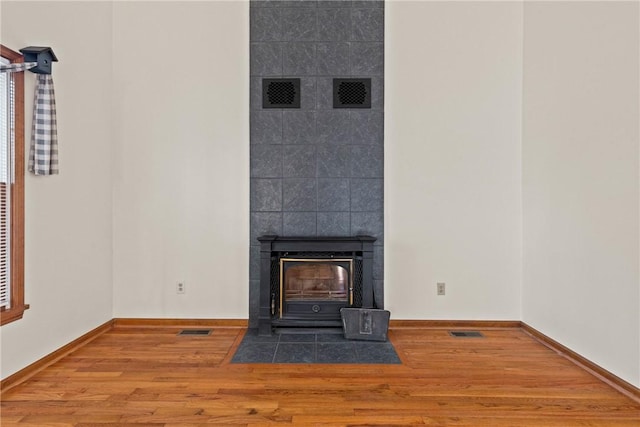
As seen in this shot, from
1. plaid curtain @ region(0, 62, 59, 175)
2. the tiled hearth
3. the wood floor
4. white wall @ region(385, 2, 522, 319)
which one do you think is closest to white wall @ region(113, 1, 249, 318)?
the tiled hearth

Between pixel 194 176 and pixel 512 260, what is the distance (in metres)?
2.95

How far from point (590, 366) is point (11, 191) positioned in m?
3.80

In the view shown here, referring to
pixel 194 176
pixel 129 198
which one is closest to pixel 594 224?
pixel 194 176

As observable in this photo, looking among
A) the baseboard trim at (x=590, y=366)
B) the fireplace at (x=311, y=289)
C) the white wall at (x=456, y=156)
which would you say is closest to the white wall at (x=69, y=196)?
the fireplace at (x=311, y=289)

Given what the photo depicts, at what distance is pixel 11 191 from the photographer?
2264 mm

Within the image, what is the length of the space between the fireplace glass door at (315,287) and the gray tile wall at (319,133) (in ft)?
1.06

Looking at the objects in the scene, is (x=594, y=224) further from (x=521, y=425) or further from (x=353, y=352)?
(x=353, y=352)

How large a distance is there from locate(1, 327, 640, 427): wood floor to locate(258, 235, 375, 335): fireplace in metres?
0.50

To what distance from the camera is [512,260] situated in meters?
3.37

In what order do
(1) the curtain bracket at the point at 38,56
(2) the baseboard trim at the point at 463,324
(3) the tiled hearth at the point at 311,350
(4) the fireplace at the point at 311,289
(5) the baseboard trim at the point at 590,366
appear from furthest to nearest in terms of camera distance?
1. (2) the baseboard trim at the point at 463,324
2. (4) the fireplace at the point at 311,289
3. (3) the tiled hearth at the point at 311,350
4. (1) the curtain bracket at the point at 38,56
5. (5) the baseboard trim at the point at 590,366

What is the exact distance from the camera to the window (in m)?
2.22

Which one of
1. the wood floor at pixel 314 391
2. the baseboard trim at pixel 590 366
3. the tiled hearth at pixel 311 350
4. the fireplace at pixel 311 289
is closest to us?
the wood floor at pixel 314 391

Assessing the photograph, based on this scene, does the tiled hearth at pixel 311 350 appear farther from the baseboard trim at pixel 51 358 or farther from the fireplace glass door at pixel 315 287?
the baseboard trim at pixel 51 358

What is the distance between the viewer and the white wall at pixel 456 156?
336 centimetres
